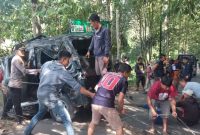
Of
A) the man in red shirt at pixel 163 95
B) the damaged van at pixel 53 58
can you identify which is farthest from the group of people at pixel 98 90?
the damaged van at pixel 53 58

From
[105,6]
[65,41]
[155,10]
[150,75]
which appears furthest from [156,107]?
[155,10]

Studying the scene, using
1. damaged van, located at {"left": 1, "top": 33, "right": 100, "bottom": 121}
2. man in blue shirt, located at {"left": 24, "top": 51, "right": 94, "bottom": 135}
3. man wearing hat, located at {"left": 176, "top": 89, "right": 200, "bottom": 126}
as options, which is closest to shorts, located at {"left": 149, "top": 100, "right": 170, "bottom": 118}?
man wearing hat, located at {"left": 176, "top": 89, "right": 200, "bottom": 126}

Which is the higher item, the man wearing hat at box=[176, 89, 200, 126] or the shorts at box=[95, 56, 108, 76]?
the shorts at box=[95, 56, 108, 76]

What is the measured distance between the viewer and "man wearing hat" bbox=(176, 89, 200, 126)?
368 inches

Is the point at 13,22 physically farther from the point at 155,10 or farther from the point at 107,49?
the point at 155,10

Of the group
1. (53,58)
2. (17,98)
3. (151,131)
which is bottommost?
(151,131)

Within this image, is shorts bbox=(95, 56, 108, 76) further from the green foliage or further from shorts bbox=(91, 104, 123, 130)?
shorts bbox=(91, 104, 123, 130)

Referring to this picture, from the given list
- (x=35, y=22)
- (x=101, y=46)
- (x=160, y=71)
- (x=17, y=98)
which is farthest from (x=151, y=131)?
(x=35, y=22)

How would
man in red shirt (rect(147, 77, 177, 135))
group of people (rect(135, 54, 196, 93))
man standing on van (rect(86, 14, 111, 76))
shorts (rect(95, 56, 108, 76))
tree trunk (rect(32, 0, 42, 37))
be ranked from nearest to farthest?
man in red shirt (rect(147, 77, 177, 135))
man standing on van (rect(86, 14, 111, 76))
shorts (rect(95, 56, 108, 76))
group of people (rect(135, 54, 196, 93))
tree trunk (rect(32, 0, 42, 37))

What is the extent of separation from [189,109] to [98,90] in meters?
3.94

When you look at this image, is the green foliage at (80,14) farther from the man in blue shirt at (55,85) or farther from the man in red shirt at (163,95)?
the man in blue shirt at (55,85)

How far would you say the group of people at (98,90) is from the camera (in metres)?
6.14

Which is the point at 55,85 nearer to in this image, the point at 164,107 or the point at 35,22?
the point at 164,107

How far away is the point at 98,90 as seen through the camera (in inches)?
243
